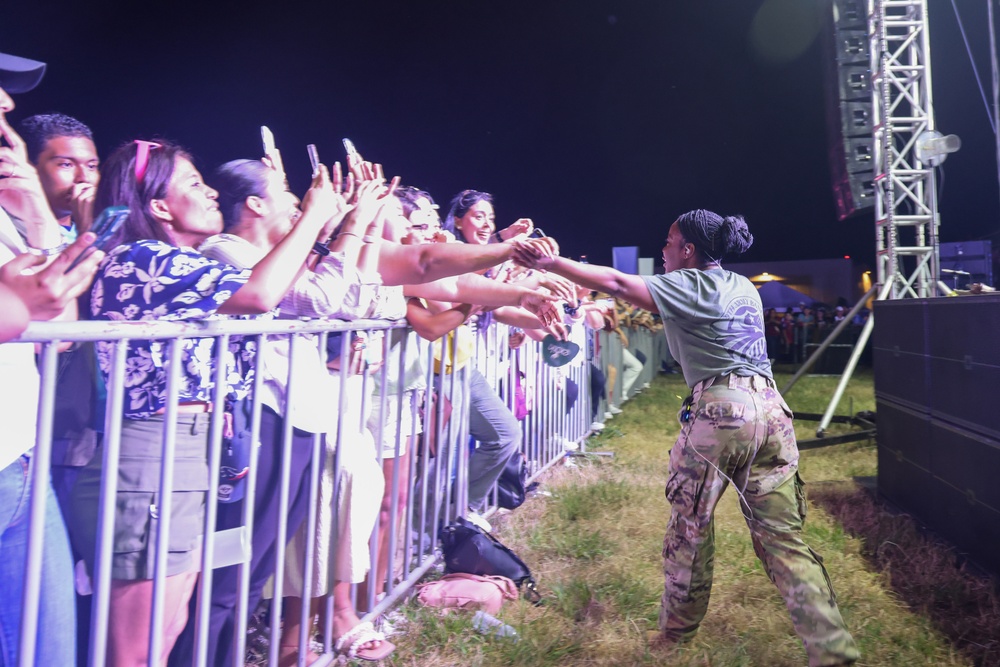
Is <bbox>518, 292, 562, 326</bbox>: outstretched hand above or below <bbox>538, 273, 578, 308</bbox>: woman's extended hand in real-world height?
below

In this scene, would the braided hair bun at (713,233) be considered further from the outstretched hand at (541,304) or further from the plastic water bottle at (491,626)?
the plastic water bottle at (491,626)

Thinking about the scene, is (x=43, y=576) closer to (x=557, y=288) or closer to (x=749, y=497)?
(x=749, y=497)

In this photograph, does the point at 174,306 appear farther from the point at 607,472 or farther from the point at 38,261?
the point at 607,472

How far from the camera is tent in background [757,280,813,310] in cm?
2825

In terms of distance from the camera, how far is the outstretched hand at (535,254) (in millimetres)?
2670

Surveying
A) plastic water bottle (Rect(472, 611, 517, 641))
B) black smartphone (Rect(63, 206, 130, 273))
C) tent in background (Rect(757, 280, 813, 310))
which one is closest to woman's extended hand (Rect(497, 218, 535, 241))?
plastic water bottle (Rect(472, 611, 517, 641))

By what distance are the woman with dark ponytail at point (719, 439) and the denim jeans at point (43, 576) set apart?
71.1 inches

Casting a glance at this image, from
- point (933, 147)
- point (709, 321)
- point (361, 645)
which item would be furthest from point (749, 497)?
point (933, 147)

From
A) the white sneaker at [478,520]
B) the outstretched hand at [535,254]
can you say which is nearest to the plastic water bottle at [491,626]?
the white sneaker at [478,520]

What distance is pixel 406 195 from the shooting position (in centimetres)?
386

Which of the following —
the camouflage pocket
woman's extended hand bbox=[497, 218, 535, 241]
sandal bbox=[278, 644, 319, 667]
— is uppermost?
woman's extended hand bbox=[497, 218, 535, 241]

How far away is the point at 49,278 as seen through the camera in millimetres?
1334

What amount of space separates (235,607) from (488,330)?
2.65 m

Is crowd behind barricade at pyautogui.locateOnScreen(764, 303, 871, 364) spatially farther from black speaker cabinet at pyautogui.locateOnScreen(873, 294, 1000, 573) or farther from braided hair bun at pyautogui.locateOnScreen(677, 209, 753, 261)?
braided hair bun at pyautogui.locateOnScreen(677, 209, 753, 261)
